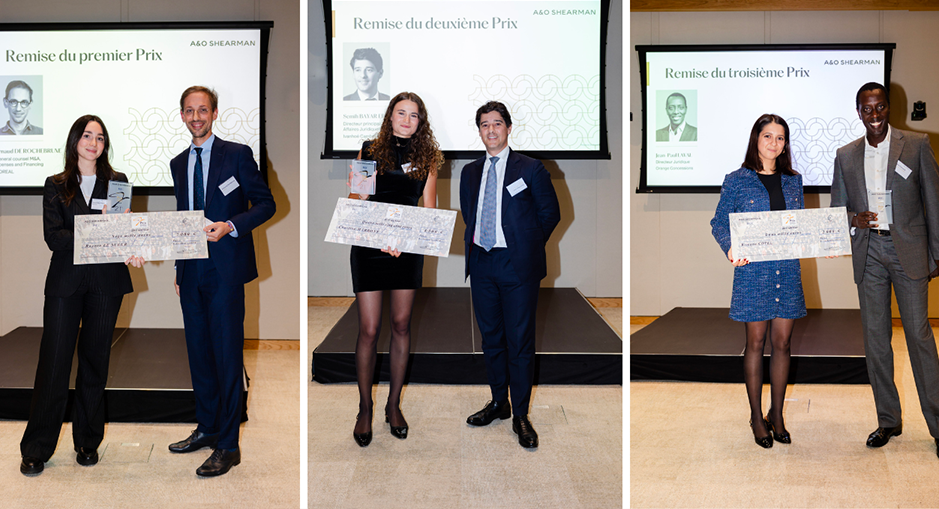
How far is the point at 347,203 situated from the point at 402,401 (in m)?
1.58

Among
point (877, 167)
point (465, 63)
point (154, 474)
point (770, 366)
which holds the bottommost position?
point (154, 474)

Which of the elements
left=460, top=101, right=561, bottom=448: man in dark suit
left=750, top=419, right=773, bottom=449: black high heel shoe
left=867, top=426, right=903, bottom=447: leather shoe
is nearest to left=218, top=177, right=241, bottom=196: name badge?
left=460, top=101, right=561, bottom=448: man in dark suit

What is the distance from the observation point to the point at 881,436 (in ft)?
9.41

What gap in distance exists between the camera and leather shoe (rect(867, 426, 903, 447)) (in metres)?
2.86

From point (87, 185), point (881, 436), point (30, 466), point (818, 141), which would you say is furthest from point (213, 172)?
point (818, 141)

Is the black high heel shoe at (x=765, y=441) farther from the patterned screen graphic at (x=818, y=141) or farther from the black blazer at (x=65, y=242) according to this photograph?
the patterned screen graphic at (x=818, y=141)

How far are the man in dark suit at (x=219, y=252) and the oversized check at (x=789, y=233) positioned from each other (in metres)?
1.86

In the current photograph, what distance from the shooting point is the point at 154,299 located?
4.79 meters

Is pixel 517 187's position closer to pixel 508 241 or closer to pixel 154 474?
pixel 508 241

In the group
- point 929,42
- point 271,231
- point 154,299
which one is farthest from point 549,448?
point 929,42

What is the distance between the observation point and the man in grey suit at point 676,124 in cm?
532

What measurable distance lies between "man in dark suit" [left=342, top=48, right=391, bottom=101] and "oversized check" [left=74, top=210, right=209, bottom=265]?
2.55 metres

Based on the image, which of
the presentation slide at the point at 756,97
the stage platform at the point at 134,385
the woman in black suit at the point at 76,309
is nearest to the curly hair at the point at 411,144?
the woman in black suit at the point at 76,309

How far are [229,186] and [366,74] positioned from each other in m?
2.53
